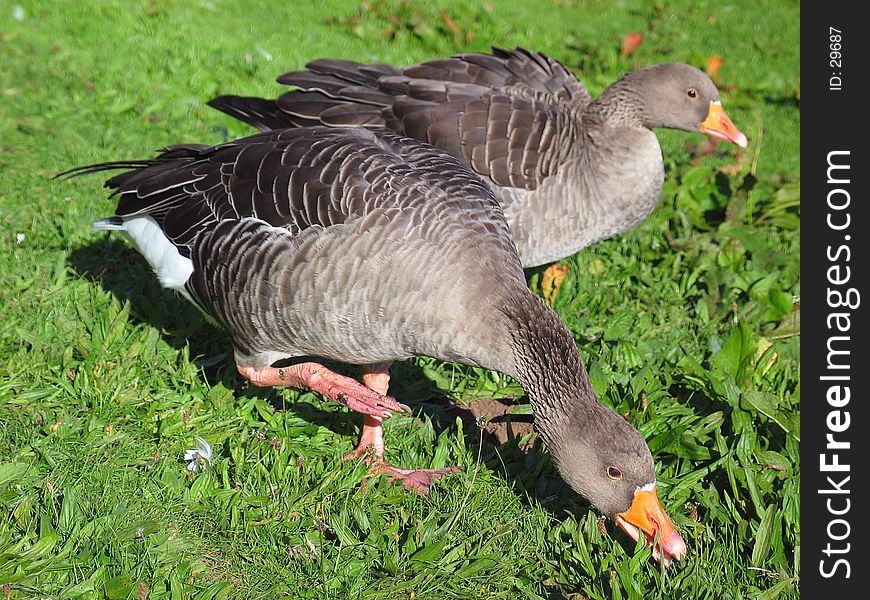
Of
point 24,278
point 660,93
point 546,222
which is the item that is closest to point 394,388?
point 546,222

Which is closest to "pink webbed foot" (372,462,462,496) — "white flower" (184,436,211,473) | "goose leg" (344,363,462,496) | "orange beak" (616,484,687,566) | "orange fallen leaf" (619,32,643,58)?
"goose leg" (344,363,462,496)

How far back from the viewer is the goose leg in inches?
164

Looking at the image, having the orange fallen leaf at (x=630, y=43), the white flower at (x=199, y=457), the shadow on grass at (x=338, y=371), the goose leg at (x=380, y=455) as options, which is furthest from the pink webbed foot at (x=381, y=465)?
the orange fallen leaf at (x=630, y=43)

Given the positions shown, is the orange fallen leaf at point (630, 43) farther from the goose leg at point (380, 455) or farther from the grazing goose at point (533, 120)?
the goose leg at point (380, 455)

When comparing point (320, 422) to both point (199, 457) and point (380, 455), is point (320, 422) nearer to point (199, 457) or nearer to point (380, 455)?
point (380, 455)

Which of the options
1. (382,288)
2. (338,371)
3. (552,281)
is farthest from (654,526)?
(552,281)

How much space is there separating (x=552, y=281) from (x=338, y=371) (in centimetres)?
153

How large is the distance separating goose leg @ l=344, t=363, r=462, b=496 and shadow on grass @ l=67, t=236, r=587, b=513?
0.22 metres

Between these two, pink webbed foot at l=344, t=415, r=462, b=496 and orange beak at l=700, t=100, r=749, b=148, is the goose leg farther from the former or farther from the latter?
orange beak at l=700, t=100, r=749, b=148

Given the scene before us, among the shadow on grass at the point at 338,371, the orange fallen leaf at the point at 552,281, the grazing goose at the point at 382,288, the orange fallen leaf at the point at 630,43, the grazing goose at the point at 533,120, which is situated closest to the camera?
the grazing goose at the point at 382,288

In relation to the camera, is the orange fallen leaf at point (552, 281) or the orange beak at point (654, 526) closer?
the orange beak at point (654, 526)

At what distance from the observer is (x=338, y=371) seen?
5.06 metres

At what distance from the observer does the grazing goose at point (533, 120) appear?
5.27 m
